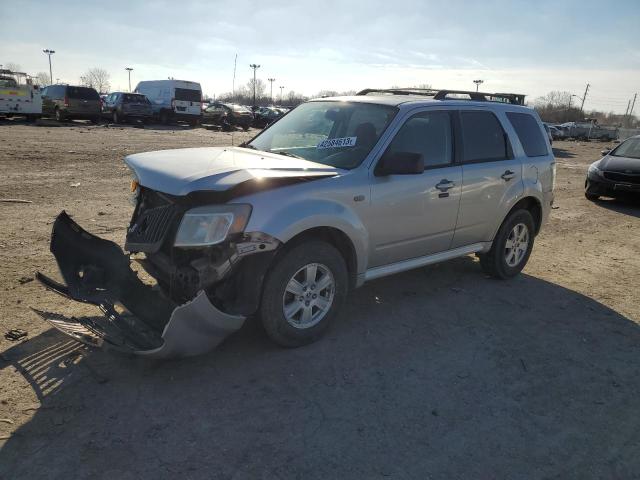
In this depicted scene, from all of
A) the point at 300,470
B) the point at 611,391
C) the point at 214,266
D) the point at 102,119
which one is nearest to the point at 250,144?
the point at 214,266

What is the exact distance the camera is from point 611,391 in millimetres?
3715

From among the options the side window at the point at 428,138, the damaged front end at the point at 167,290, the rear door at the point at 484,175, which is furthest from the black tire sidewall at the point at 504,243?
the damaged front end at the point at 167,290

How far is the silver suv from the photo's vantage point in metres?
3.42

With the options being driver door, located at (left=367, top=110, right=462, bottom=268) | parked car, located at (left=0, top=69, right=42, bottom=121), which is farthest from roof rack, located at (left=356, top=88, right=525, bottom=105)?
parked car, located at (left=0, top=69, right=42, bottom=121)

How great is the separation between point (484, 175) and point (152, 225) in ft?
11.0

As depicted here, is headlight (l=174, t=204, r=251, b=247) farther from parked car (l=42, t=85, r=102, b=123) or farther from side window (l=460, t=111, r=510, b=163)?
parked car (l=42, t=85, r=102, b=123)

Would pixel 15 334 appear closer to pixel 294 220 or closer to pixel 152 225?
pixel 152 225

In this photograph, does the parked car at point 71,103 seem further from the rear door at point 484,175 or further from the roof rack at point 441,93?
the rear door at point 484,175

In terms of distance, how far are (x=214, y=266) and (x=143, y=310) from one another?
73cm

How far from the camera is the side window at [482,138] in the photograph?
5113 millimetres

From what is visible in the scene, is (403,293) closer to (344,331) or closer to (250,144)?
(344,331)

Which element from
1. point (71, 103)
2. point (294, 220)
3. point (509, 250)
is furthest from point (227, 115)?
point (294, 220)

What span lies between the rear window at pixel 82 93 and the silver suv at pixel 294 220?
2504 centimetres

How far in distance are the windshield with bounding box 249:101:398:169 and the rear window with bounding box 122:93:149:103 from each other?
82.2 feet
